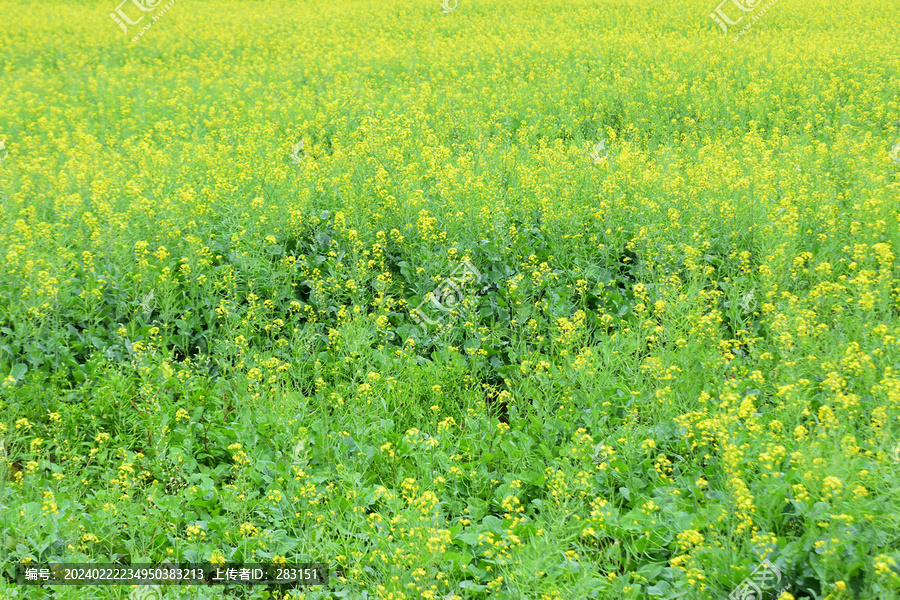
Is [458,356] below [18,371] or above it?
below

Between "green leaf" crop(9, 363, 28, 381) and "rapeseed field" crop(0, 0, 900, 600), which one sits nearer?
"rapeseed field" crop(0, 0, 900, 600)

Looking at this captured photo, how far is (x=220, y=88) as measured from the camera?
1286 centimetres

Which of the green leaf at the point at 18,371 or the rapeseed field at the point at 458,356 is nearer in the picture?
the rapeseed field at the point at 458,356

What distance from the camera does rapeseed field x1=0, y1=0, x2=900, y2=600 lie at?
135 inches

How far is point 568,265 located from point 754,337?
70.1 inches

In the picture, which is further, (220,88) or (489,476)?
(220,88)

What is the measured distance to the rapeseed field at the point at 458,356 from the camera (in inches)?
135

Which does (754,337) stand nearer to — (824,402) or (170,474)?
(824,402)

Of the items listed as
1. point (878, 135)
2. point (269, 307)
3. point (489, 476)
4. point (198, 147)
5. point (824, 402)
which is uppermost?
point (198, 147)

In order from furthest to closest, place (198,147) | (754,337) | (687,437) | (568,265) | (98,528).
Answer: (198,147)
(568,265)
(754,337)
(687,437)
(98,528)

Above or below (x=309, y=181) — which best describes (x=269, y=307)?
below

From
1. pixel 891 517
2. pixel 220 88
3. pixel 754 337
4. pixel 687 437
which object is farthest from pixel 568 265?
pixel 220 88

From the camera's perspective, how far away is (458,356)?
528 cm

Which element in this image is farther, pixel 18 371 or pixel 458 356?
pixel 458 356
